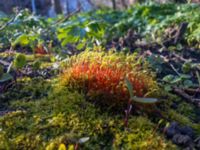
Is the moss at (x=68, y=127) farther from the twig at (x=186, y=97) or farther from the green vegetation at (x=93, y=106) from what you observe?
the twig at (x=186, y=97)

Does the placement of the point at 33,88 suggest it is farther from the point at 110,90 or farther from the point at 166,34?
the point at 166,34

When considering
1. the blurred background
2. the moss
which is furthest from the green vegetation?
the blurred background

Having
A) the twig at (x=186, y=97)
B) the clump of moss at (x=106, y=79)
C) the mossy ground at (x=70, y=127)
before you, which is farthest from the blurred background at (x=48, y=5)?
the mossy ground at (x=70, y=127)

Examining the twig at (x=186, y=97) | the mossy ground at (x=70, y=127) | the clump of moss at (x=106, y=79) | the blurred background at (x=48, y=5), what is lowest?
the twig at (x=186, y=97)

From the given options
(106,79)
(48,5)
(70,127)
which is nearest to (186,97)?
(106,79)

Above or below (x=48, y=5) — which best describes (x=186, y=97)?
below

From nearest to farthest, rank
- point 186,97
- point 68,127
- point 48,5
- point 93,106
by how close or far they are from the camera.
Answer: point 68,127 < point 93,106 < point 186,97 < point 48,5

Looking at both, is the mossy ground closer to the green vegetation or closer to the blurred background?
the green vegetation

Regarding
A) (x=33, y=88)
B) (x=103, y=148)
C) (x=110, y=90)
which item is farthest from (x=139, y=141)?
(x=33, y=88)

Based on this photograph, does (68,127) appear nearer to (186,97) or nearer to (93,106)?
(93,106)
